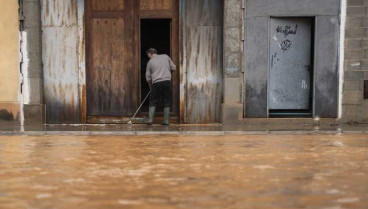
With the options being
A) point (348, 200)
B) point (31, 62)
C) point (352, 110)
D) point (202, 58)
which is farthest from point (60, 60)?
point (348, 200)

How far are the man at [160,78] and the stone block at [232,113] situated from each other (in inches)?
57.7

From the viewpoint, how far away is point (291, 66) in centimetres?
1315

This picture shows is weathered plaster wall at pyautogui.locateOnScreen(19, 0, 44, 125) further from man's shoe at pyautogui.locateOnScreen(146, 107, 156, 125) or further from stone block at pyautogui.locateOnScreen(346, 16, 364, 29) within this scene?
stone block at pyautogui.locateOnScreen(346, 16, 364, 29)

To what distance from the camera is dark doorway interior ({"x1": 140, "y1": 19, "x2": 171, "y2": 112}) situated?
43.6 feet

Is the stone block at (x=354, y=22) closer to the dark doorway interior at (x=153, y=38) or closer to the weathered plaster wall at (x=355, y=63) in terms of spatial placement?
the weathered plaster wall at (x=355, y=63)

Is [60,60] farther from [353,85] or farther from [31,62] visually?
[353,85]


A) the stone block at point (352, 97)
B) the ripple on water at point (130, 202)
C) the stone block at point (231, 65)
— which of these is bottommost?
the ripple on water at point (130, 202)

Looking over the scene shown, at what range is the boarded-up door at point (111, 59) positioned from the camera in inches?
516

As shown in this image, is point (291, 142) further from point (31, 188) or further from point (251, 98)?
point (31, 188)

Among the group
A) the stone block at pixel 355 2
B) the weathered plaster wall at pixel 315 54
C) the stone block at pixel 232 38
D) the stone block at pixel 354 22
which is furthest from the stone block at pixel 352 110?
the stone block at pixel 232 38

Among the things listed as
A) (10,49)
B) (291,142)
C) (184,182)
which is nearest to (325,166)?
(184,182)

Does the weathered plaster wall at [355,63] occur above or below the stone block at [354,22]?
below

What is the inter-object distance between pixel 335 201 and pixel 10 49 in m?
11.0

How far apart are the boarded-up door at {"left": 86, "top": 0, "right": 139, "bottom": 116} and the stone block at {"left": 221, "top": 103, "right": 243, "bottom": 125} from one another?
8.08ft
